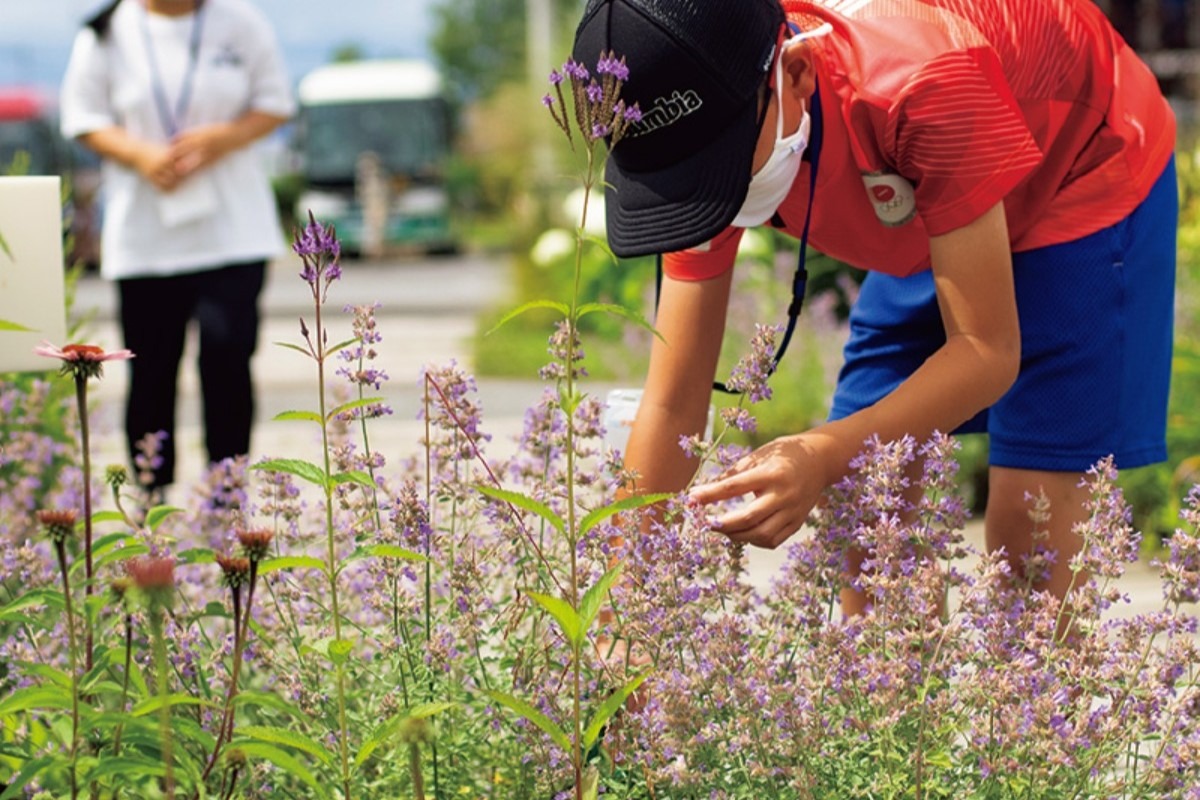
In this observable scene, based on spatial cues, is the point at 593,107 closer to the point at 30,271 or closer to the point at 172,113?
the point at 30,271

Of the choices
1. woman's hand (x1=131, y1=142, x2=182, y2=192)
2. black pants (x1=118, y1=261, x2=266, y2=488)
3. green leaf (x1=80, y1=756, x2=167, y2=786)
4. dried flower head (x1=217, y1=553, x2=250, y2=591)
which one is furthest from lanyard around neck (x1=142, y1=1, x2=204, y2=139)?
dried flower head (x1=217, y1=553, x2=250, y2=591)

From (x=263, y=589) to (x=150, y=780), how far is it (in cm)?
102

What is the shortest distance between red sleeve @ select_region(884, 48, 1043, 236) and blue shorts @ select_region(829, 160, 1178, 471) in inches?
17.9

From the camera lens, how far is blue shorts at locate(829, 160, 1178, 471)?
2.80m

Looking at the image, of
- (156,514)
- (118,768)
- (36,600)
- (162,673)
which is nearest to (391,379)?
(156,514)

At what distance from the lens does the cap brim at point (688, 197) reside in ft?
7.58

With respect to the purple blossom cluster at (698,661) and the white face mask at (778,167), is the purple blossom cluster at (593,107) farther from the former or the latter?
the white face mask at (778,167)

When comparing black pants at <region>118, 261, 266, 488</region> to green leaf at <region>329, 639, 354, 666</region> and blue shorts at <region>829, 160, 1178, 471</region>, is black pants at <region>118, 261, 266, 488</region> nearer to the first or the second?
blue shorts at <region>829, 160, 1178, 471</region>

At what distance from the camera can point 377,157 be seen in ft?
103

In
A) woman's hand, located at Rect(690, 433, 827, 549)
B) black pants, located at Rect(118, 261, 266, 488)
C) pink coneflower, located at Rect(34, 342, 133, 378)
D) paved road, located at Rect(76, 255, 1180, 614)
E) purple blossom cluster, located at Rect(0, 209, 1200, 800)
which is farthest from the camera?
paved road, located at Rect(76, 255, 1180, 614)

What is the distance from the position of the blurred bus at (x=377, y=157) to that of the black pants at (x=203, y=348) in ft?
84.2

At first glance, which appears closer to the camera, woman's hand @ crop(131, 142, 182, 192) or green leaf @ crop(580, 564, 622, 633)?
green leaf @ crop(580, 564, 622, 633)

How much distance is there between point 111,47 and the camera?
4.98 m

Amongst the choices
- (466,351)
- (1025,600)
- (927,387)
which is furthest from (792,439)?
(466,351)
